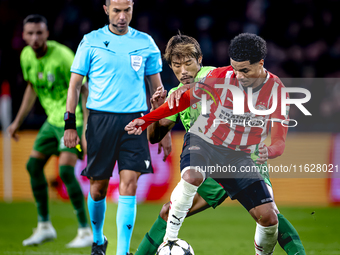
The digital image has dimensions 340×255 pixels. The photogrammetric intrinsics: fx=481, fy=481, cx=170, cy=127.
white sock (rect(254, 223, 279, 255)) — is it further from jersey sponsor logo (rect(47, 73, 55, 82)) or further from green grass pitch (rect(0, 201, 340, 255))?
jersey sponsor logo (rect(47, 73, 55, 82))

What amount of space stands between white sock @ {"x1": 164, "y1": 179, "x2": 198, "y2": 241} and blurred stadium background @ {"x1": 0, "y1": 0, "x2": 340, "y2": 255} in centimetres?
421

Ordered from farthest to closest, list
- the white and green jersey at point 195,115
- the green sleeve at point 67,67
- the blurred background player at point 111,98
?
1. the green sleeve at point 67,67
2. the blurred background player at point 111,98
3. the white and green jersey at point 195,115

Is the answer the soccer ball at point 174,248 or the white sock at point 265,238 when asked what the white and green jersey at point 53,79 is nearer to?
the soccer ball at point 174,248

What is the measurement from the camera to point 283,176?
7805 millimetres

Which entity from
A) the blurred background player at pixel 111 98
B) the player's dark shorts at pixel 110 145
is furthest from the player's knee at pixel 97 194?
the player's dark shorts at pixel 110 145

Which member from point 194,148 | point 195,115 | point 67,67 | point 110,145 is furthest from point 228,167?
point 67,67

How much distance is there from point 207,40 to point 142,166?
5922 mm

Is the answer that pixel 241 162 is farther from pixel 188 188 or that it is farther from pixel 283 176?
pixel 283 176

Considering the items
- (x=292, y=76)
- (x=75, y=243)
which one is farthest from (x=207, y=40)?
(x=75, y=243)

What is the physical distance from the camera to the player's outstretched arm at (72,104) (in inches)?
139

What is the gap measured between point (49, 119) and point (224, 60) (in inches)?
186

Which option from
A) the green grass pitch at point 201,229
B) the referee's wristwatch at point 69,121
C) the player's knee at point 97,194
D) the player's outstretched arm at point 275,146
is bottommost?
the green grass pitch at point 201,229

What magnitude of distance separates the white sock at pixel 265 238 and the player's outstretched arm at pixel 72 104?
146cm

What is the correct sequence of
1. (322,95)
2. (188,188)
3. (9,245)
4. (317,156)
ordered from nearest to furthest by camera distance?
(188,188) < (9,245) < (317,156) < (322,95)
